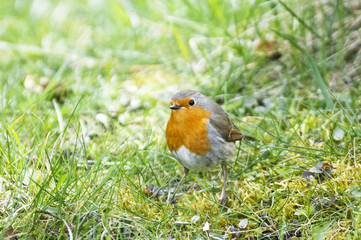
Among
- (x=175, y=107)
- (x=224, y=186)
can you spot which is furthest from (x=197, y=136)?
(x=224, y=186)

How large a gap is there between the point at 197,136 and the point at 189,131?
68 millimetres

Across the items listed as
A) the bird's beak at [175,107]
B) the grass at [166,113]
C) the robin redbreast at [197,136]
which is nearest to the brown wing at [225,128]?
the robin redbreast at [197,136]

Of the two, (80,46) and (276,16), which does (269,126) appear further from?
(80,46)

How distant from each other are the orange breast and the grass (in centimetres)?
23

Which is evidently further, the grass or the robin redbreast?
the robin redbreast

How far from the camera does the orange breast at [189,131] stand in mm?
3145

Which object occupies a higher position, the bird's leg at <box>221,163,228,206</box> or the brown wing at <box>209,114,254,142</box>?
the brown wing at <box>209,114,254,142</box>

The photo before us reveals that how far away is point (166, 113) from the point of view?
426cm

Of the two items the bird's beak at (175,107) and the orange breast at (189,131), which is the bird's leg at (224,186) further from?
the bird's beak at (175,107)

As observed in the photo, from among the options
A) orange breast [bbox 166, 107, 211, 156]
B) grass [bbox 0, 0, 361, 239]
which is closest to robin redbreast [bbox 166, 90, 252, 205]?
orange breast [bbox 166, 107, 211, 156]

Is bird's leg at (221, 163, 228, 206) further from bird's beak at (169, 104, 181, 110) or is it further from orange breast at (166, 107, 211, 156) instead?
bird's beak at (169, 104, 181, 110)

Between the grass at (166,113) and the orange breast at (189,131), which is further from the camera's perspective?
the orange breast at (189,131)

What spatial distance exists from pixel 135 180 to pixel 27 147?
0.83 m

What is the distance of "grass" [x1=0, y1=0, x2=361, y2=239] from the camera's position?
106 inches
